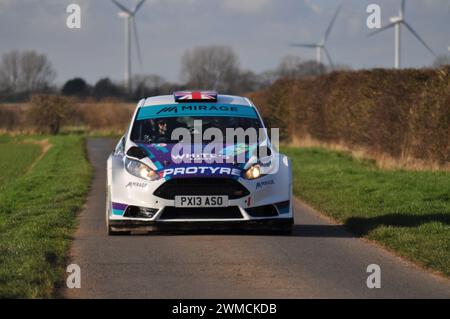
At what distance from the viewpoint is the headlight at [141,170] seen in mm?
11630

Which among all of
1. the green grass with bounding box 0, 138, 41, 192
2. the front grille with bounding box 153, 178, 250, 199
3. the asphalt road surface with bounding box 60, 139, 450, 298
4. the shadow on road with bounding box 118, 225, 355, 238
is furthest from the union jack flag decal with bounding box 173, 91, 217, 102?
the green grass with bounding box 0, 138, 41, 192

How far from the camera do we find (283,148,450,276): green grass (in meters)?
11.2

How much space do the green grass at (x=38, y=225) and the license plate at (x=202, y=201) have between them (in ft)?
4.69

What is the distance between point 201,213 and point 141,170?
2.93ft

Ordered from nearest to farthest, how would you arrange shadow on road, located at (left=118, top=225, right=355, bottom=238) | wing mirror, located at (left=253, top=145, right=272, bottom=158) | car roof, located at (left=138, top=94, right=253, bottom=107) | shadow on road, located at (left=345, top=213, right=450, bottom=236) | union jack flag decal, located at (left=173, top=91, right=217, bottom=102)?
wing mirror, located at (left=253, top=145, right=272, bottom=158), shadow on road, located at (left=118, top=225, right=355, bottom=238), shadow on road, located at (left=345, top=213, right=450, bottom=236), union jack flag decal, located at (left=173, top=91, right=217, bottom=102), car roof, located at (left=138, top=94, right=253, bottom=107)

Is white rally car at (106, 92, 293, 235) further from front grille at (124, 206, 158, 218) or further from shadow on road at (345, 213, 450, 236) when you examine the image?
shadow on road at (345, 213, 450, 236)

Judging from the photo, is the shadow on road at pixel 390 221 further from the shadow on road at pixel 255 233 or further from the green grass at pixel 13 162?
the green grass at pixel 13 162

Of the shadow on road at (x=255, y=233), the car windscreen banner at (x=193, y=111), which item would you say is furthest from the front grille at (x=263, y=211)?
the car windscreen banner at (x=193, y=111)

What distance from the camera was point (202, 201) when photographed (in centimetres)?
1147

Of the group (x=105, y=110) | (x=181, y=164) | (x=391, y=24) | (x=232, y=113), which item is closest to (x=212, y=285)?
(x=181, y=164)

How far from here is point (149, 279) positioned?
29.6 ft

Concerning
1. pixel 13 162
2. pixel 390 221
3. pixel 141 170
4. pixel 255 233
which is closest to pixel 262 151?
pixel 255 233

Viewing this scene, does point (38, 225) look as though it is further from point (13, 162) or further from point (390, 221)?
point (13, 162)

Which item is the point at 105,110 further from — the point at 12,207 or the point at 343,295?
the point at 343,295
